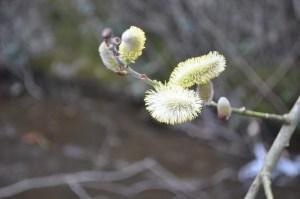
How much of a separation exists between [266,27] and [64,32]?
110 centimetres

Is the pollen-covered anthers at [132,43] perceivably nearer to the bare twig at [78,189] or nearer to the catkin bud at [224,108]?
the catkin bud at [224,108]

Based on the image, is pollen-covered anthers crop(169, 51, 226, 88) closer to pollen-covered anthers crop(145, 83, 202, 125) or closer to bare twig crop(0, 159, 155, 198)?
pollen-covered anthers crop(145, 83, 202, 125)

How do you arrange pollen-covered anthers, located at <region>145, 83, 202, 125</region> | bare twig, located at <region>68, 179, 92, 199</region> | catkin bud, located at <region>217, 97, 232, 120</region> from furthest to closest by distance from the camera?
1. bare twig, located at <region>68, 179, 92, 199</region>
2. catkin bud, located at <region>217, 97, 232, 120</region>
3. pollen-covered anthers, located at <region>145, 83, 202, 125</region>

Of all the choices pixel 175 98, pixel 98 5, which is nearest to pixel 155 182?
pixel 98 5

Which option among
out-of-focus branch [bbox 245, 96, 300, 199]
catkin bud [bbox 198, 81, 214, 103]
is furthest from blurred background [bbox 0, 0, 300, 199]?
catkin bud [bbox 198, 81, 214, 103]

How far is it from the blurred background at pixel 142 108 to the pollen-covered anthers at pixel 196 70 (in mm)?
1422

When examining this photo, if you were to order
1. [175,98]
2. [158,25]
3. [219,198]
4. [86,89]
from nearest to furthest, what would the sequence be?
1. [175,98]
2. [219,198]
3. [158,25]
4. [86,89]

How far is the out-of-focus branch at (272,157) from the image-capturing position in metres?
0.69

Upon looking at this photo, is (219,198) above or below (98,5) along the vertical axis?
below

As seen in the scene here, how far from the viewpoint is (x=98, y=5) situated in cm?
278

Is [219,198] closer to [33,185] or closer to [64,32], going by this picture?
[33,185]

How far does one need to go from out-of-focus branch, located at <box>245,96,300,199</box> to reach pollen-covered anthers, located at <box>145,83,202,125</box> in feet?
0.44

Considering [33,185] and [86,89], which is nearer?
[33,185]

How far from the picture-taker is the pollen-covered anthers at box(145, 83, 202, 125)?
0.61 metres
